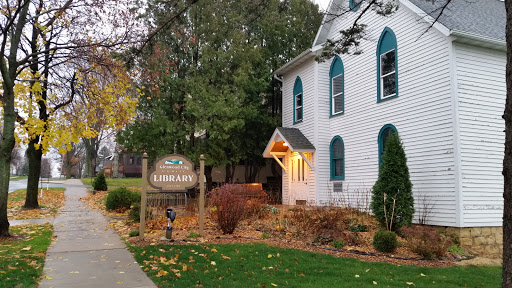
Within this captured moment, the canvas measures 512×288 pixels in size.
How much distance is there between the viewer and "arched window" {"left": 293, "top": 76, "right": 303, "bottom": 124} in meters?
17.6

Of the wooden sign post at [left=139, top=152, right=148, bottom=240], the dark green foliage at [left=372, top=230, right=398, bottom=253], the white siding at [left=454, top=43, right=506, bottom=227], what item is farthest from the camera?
the white siding at [left=454, top=43, right=506, bottom=227]

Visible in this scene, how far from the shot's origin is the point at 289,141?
629 inches

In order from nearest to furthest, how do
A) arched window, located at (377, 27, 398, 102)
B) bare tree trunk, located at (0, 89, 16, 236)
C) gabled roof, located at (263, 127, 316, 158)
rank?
1. bare tree trunk, located at (0, 89, 16, 236)
2. arched window, located at (377, 27, 398, 102)
3. gabled roof, located at (263, 127, 316, 158)

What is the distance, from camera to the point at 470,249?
10.3 metres

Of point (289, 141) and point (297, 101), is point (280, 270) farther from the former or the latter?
point (297, 101)

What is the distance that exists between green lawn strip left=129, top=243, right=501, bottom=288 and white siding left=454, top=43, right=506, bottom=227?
8.87 ft

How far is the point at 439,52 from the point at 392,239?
5.81 m

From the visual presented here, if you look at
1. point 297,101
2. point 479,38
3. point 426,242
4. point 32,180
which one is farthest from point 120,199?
point 479,38

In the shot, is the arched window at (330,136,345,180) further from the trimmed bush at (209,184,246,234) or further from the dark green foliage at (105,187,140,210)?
the dark green foliage at (105,187,140,210)

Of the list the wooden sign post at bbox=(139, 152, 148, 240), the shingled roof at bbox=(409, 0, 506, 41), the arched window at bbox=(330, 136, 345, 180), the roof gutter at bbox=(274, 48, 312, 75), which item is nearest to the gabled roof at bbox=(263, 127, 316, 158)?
the arched window at bbox=(330, 136, 345, 180)

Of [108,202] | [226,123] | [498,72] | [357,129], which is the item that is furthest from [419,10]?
[108,202]

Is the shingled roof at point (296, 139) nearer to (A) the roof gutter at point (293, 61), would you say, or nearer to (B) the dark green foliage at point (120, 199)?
(A) the roof gutter at point (293, 61)

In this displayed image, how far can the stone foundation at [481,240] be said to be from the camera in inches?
408

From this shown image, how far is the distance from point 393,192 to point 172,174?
5.79 meters
